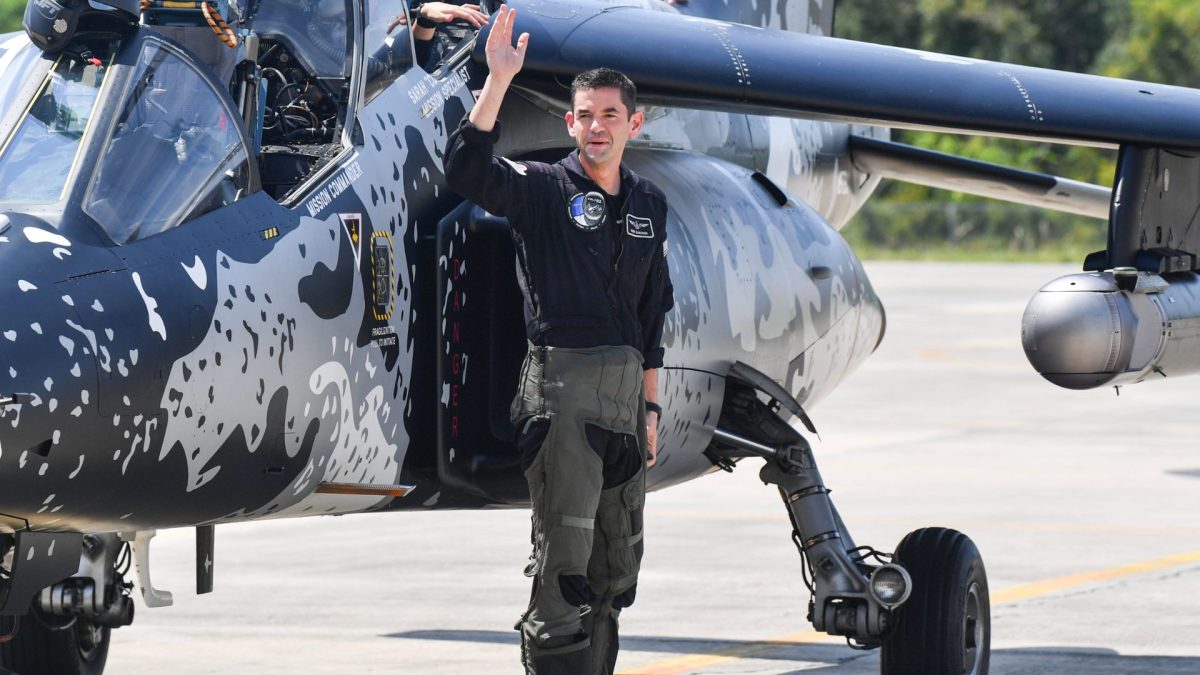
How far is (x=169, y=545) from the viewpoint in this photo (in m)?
12.4

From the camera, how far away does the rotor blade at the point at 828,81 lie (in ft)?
24.1

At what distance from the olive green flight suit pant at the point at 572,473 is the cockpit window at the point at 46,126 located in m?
1.47

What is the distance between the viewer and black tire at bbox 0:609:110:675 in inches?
328

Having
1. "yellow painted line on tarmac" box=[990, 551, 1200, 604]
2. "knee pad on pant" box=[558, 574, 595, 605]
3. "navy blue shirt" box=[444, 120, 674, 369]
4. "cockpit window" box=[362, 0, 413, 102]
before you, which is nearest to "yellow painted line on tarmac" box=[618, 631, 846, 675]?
"yellow painted line on tarmac" box=[990, 551, 1200, 604]

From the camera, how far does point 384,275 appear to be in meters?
6.45

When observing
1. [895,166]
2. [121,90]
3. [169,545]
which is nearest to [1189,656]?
[895,166]

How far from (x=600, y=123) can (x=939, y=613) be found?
282 centimetres

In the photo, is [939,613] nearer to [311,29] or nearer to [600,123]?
[600,123]

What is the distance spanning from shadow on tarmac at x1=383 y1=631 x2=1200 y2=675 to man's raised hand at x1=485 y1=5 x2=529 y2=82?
11.5ft

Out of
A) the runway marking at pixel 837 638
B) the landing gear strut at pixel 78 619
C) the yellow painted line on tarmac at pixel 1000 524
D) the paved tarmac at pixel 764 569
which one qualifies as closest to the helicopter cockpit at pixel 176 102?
the landing gear strut at pixel 78 619

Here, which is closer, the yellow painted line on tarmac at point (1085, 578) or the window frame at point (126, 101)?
the window frame at point (126, 101)

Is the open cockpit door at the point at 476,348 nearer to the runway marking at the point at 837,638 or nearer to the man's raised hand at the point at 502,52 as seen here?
the man's raised hand at the point at 502,52

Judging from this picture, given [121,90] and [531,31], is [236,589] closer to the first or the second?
[531,31]

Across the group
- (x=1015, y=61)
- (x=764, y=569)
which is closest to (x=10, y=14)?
(x=1015, y=61)
